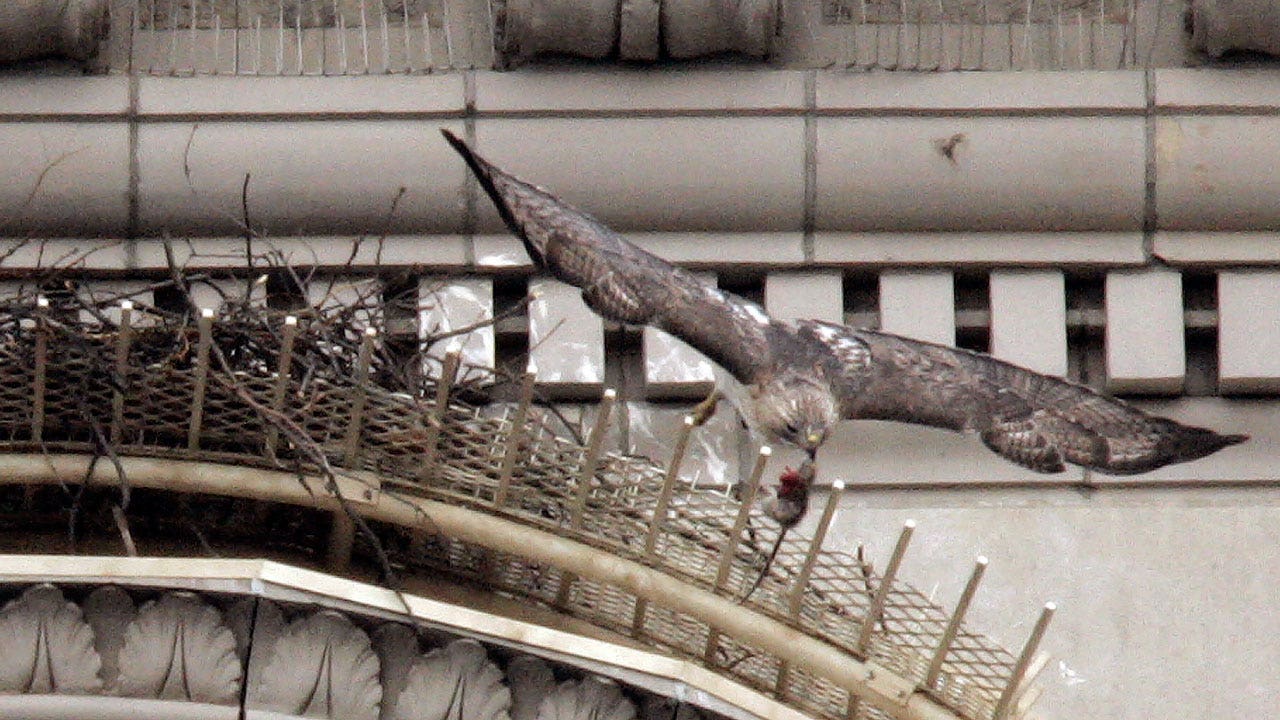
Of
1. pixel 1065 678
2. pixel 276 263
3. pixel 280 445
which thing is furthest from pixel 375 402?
pixel 1065 678

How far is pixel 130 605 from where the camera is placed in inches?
423

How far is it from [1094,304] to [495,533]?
2.59m

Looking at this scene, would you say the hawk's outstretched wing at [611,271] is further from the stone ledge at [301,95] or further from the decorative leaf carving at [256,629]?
the stone ledge at [301,95]

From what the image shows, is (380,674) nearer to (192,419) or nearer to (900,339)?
(192,419)

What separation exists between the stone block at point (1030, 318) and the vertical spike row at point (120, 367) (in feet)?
9.69

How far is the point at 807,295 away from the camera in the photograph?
1291 centimetres

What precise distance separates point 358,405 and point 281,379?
0.23m

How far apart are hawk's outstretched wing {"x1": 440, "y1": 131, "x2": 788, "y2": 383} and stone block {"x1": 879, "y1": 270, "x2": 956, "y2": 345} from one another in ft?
3.61

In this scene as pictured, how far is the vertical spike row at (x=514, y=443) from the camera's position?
1112 centimetres

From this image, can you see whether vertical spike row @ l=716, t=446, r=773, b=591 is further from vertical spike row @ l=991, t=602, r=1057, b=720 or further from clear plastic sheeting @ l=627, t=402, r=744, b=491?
clear plastic sheeting @ l=627, t=402, r=744, b=491

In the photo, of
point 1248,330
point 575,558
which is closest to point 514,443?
point 575,558

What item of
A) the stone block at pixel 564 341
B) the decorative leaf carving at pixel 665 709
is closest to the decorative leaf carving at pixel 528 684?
the decorative leaf carving at pixel 665 709

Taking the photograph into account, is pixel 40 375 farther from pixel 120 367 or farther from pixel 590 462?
pixel 590 462

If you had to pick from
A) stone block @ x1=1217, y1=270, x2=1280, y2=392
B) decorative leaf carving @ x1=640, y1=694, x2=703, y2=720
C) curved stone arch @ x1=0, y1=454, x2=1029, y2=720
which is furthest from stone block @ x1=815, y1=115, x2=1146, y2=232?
decorative leaf carving @ x1=640, y1=694, x2=703, y2=720
